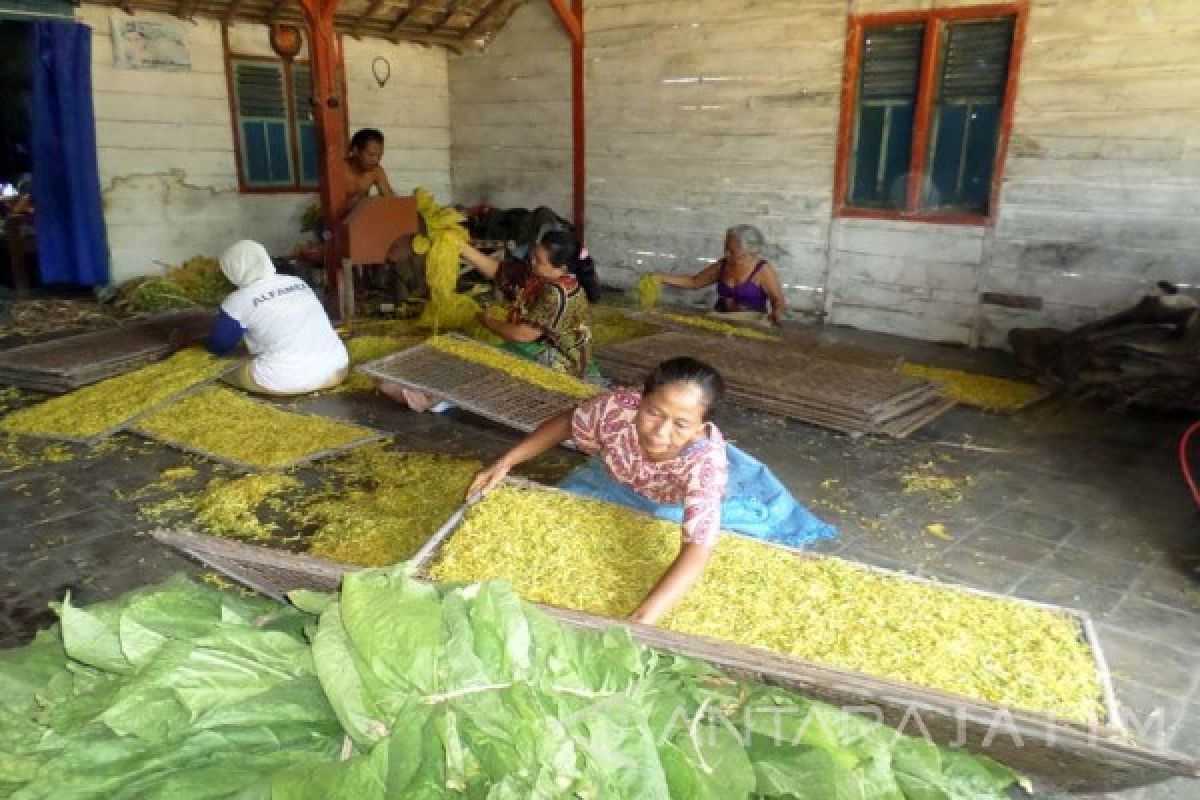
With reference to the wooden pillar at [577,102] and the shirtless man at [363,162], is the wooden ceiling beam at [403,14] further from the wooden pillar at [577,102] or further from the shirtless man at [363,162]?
the shirtless man at [363,162]

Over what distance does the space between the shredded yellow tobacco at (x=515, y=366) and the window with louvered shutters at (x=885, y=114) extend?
13.2ft

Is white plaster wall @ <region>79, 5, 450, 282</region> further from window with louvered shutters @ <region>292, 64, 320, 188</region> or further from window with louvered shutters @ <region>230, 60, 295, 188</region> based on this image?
window with louvered shutters @ <region>292, 64, 320, 188</region>

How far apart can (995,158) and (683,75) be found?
3.39 meters

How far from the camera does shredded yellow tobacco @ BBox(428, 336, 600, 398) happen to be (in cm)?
549

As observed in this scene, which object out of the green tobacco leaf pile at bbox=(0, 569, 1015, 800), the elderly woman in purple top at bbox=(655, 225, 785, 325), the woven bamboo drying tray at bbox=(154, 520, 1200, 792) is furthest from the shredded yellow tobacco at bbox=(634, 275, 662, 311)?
the green tobacco leaf pile at bbox=(0, 569, 1015, 800)

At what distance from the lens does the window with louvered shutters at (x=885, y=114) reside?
7535 millimetres

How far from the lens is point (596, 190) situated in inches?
400

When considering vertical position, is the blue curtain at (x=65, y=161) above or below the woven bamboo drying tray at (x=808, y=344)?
above

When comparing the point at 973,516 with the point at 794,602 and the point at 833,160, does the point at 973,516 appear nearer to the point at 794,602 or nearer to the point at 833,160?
the point at 794,602

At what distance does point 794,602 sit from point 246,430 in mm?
3555

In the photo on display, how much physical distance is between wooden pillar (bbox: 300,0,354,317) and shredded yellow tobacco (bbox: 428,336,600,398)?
7.57 ft

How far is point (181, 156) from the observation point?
9.40m

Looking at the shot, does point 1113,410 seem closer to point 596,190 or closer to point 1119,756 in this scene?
point 1119,756

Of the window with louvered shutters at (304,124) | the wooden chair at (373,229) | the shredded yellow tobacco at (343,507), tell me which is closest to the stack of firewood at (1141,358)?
the shredded yellow tobacco at (343,507)
